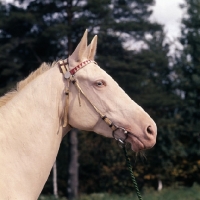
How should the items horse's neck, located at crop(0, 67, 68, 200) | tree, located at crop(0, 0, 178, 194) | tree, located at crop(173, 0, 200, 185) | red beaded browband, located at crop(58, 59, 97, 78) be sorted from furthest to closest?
tree, located at crop(173, 0, 200, 185), tree, located at crop(0, 0, 178, 194), red beaded browband, located at crop(58, 59, 97, 78), horse's neck, located at crop(0, 67, 68, 200)

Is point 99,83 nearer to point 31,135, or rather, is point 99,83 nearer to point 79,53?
point 79,53

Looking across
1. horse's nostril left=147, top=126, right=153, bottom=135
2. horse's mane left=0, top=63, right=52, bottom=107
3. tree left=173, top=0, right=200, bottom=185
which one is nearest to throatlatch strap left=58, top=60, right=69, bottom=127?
horse's mane left=0, top=63, right=52, bottom=107

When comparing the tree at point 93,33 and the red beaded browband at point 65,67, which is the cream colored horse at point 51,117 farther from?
the tree at point 93,33

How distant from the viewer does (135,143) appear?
3.78 metres

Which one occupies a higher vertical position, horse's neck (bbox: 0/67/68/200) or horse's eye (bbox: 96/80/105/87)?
horse's eye (bbox: 96/80/105/87)

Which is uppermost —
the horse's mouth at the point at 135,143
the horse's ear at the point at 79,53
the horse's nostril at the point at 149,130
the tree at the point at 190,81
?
the horse's ear at the point at 79,53

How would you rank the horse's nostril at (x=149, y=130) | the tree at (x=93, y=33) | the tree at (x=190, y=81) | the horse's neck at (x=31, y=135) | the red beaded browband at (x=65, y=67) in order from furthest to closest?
1. the tree at (x=190, y=81)
2. the tree at (x=93, y=33)
3. the red beaded browband at (x=65, y=67)
4. the horse's nostril at (x=149, y=130)
5. the horse's neck at (x=31, y=135)

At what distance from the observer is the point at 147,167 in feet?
124

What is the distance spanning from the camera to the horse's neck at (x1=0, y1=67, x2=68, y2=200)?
348 centimetres

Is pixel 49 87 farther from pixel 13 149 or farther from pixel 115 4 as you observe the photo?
pixel 115 4

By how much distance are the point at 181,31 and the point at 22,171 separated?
3228cm

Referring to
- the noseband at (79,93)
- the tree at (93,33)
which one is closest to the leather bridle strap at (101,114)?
the noseband at (79,93)

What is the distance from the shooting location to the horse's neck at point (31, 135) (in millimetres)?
3477

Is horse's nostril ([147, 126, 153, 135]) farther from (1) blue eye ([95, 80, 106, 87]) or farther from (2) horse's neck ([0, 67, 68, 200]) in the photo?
(2) horse's neck ([0, 67, 68, 200])
